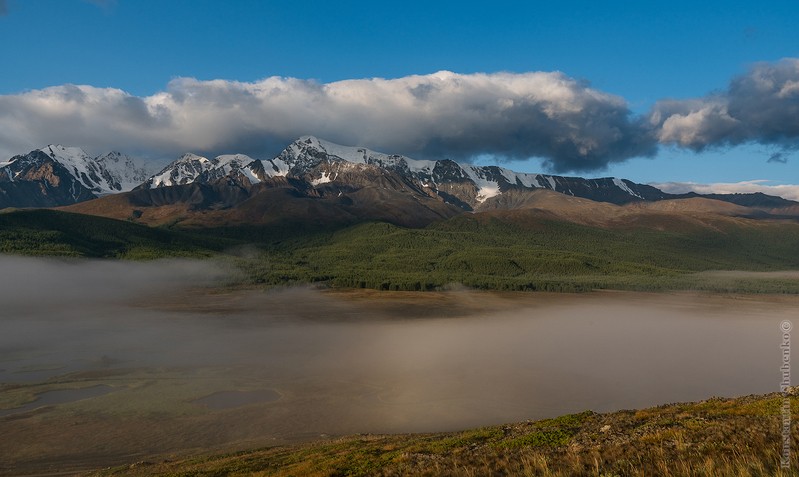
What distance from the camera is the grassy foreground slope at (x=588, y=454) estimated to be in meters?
18.0

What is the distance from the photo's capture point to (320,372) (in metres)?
100

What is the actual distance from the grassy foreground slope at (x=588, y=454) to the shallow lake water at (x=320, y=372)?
2202 cm

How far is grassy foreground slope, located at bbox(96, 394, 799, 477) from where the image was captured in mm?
18047

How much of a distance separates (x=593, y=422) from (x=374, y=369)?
65012mm

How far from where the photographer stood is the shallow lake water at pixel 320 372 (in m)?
70.2

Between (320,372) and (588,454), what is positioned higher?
(588,454)

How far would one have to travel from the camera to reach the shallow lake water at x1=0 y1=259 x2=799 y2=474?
7019cm

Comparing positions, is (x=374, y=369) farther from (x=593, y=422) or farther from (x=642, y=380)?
(x=593, y=422)

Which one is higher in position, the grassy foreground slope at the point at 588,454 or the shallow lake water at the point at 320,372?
the grassy foreground slope at the point at 588,454

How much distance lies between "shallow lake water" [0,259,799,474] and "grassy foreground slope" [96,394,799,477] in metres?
22.0

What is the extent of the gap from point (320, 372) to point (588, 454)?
81.5 metres

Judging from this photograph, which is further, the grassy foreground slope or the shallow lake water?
the shallow lake water

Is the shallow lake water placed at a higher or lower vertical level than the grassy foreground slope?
lower

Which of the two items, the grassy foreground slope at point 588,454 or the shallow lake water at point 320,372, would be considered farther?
the shallow lake water at point 320,372
